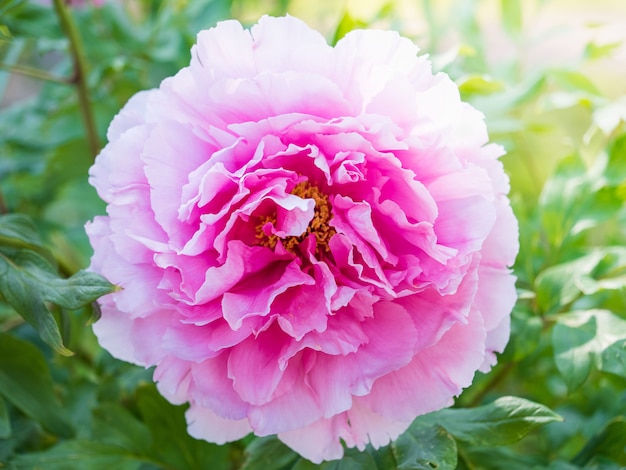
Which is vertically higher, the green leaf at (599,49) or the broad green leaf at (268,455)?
the green leaf at (599,49)

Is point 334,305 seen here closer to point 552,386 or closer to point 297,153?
point 297,153

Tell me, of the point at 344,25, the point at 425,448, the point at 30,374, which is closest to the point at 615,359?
the point at 425,448

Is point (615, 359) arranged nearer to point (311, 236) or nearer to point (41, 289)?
point (311, 236)

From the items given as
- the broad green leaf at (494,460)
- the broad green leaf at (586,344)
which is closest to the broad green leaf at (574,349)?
the broad green leaf at (586,344)

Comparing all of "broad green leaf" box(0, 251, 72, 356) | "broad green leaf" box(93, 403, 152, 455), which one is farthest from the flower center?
"broad green leaf" box(93, 403, 152, 455)

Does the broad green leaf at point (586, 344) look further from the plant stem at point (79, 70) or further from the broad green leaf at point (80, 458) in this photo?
the plant stem at point (79, 70)

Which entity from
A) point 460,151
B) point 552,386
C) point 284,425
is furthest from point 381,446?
point 552,386

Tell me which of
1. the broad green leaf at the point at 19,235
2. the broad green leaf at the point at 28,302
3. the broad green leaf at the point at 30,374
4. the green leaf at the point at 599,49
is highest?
the green leaf at the point at 599,49

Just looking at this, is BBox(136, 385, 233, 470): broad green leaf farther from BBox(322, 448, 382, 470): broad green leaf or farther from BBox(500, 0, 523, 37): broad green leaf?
BBox(500, 0, 523, 37): broad green leaf
